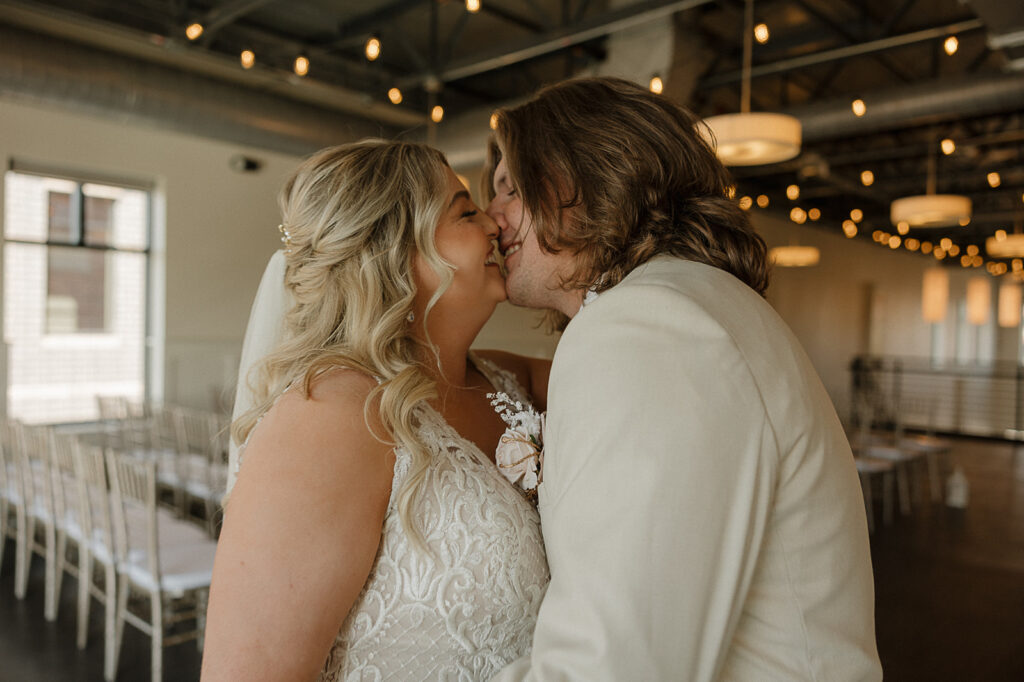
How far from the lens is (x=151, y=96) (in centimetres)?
614

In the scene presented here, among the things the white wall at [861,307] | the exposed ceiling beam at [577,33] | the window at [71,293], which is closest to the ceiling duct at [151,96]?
the exposed ceiling beam at [577,33]

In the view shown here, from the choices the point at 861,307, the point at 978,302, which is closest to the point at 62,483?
the point at 978,302

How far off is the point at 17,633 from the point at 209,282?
5426mm

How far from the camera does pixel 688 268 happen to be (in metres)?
1.16

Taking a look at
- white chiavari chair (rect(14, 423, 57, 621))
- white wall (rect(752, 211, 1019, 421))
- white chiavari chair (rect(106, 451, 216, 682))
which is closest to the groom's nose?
white chiavari chair (rect(106, 451, 216, 682))

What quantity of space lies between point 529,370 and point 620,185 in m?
1.06

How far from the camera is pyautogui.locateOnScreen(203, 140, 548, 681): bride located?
1.28 meters

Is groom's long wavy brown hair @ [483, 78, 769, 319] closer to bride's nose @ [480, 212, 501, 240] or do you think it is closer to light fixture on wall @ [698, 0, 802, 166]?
bride's nose @ [480, 212, 501, 240]

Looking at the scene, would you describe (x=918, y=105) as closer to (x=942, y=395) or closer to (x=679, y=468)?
(x=679, y=468)

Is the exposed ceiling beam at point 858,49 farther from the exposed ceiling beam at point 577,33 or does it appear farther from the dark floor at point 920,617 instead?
the dark floor at point 920,617

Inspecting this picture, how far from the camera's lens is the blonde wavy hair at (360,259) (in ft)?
5.02

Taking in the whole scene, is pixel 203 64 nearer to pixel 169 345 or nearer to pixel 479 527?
pixel 169 345

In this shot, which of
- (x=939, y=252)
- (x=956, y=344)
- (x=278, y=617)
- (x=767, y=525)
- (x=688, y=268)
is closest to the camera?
(x=767, y=525)

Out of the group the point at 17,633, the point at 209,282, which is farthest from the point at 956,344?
the point at 17,633
